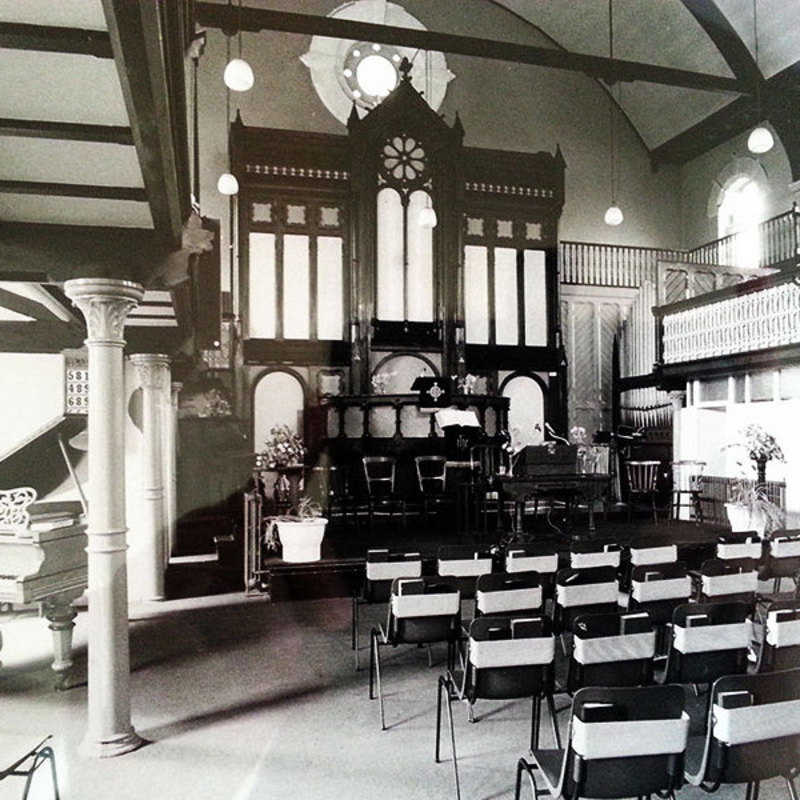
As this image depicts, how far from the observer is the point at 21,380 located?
770cm

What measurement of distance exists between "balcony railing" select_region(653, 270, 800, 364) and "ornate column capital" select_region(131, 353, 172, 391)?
749 centimetres

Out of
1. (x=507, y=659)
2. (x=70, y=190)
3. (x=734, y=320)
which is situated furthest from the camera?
(x=734, y=320)

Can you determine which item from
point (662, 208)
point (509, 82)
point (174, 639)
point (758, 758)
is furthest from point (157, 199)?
point (662, 208)

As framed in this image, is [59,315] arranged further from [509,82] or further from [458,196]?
[509,82]

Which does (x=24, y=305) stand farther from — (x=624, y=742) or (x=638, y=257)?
(x=638, y=257)

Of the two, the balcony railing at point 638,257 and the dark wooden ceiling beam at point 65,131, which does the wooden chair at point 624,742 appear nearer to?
the dark wooden ceiling beam at point 65,131

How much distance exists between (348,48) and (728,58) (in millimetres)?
6936

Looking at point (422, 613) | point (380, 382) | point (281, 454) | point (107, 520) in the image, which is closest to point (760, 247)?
point (380, 382)

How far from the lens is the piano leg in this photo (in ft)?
17.9

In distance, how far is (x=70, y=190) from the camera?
11.8 feet

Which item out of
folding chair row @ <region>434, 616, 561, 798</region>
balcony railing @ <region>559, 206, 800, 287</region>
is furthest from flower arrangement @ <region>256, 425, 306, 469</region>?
balcony railing @ <region>559, 206, 800, 287</region>

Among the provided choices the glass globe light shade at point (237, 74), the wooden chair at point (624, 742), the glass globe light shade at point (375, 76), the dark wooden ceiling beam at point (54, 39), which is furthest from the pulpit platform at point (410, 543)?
the glass globe light shade at point (375, 76)

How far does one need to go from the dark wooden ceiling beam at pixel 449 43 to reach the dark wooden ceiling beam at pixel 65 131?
27.2 feet

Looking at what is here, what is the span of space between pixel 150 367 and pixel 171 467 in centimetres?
265
